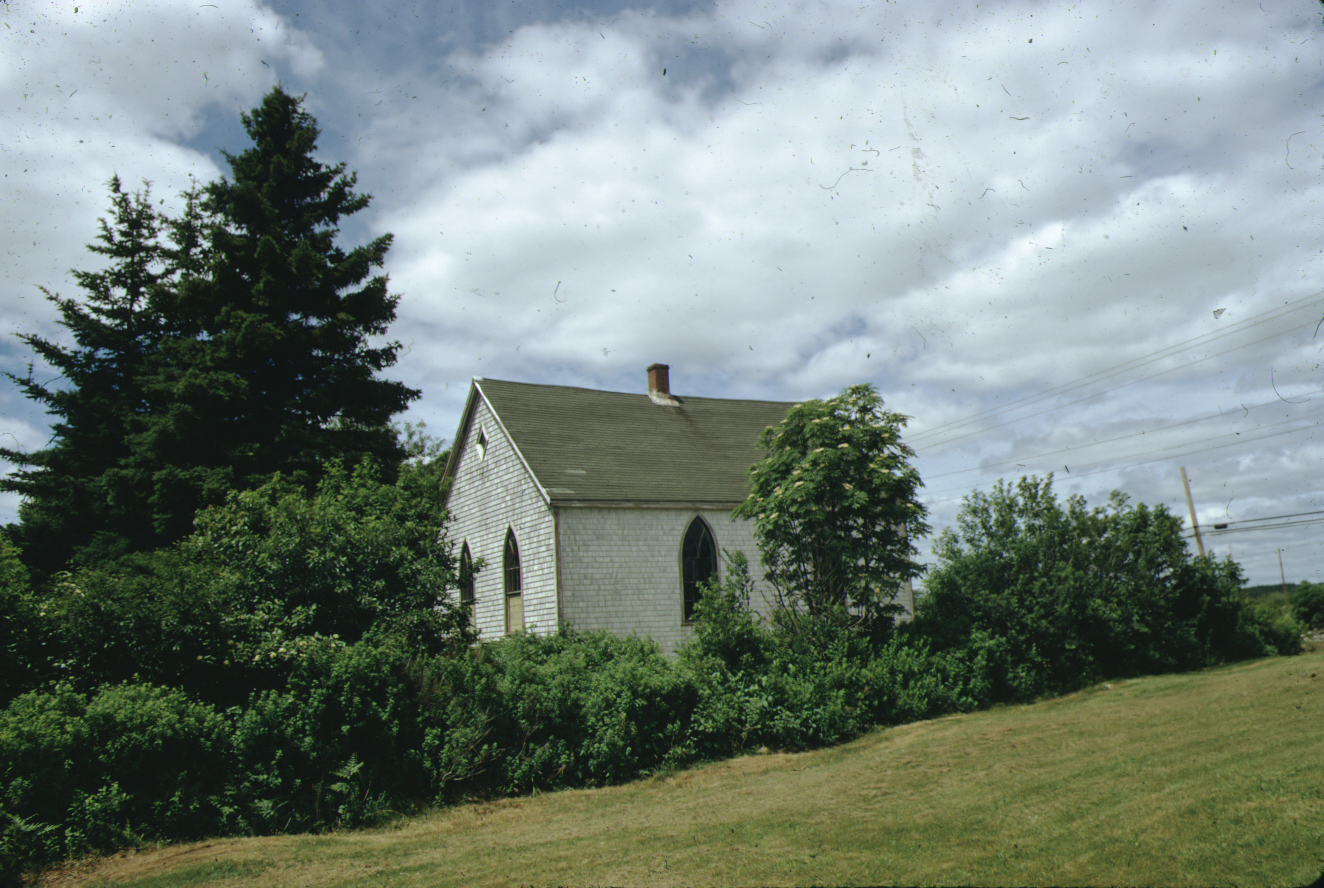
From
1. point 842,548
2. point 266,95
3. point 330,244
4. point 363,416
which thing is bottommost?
point 842,548

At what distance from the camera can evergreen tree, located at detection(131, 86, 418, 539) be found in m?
22.5

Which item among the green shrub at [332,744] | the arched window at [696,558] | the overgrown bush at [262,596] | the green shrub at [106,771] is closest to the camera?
the green shrub at [106,771]

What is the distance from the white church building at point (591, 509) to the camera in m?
20.4

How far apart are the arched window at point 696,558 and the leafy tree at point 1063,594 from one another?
5.69 meters

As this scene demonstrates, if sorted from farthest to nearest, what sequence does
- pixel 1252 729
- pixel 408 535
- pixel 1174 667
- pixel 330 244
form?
pixel 330 244 → pixel 1174 667 → pixel 408 535 → pixel 1252 729

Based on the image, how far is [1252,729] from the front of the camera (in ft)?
39.4

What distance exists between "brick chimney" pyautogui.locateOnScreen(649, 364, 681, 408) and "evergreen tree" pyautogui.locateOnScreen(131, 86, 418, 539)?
7.85 metres

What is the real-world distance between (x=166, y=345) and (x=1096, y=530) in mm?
24993

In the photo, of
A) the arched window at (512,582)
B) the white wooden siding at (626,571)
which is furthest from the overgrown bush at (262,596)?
the arched window at (512,582)

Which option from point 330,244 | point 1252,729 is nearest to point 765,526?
point 1252,729

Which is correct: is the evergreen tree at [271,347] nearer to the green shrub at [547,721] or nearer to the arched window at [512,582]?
the arched window at [512,582]

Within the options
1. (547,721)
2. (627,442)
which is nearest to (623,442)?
(627,442)

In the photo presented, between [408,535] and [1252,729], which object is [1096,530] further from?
[408,535]

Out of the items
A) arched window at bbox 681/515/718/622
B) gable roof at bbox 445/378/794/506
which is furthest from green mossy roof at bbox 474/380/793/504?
arched window at bbox 681/515/718/622
